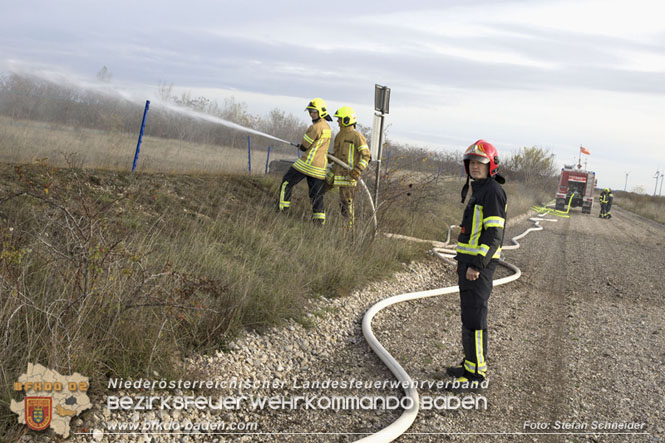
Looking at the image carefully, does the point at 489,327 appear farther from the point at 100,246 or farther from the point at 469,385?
the point at 100,246

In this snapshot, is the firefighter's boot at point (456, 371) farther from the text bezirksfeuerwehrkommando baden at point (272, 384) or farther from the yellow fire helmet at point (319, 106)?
the yellow fire helmet at point (319, 106)

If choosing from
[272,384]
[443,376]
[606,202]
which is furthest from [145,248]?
[606,202]

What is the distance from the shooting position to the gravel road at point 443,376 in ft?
10.7

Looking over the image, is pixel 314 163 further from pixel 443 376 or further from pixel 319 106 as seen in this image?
pixel 443 376

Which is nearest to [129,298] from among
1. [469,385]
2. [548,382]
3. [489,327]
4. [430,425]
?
[430,425]

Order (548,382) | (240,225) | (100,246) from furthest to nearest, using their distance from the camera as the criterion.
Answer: (240,225) → (548,382) → (100,246)

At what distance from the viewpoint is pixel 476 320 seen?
4.00 m

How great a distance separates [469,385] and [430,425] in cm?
70

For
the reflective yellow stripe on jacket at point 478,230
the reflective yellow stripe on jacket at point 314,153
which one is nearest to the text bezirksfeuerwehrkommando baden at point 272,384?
the reflective yellow stripe on jacket at point 478,230

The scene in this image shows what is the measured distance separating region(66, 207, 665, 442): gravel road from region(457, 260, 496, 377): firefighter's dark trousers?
22 cm

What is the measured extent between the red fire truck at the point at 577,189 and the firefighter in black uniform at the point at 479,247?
82.6 feet

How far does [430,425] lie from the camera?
3352 millimetres

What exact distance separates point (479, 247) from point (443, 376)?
107cm

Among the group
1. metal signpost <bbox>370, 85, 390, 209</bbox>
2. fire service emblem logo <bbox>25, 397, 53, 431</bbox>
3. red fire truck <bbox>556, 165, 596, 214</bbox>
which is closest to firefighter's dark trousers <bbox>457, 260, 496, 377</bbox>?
fire service emblem logo <bbox>25, 397, 53, 431</bbox>
